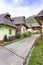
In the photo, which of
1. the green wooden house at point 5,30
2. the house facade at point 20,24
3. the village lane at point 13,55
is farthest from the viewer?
the house facade at point 20,24

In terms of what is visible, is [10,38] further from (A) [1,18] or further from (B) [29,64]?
(B) [29,64]

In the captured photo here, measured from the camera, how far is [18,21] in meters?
45.5

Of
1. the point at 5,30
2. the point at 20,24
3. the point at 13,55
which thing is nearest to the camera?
the point at 13,55

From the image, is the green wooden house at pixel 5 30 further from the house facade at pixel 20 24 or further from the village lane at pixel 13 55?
the village lane at pixel 13 55

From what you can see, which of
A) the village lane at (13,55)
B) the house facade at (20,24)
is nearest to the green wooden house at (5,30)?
the house facade at (20,24)

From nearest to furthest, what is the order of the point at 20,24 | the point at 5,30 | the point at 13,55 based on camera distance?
the point at 13,55, the point at 5,30, the point at 20,24

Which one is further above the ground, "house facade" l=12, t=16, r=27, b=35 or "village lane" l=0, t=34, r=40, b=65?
"house facade" l=12, t=16, r=27, b=35

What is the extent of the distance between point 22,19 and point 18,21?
50.9 inches

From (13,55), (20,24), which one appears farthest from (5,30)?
(13,55)

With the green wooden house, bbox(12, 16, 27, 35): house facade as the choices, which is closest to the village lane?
the green wooden house

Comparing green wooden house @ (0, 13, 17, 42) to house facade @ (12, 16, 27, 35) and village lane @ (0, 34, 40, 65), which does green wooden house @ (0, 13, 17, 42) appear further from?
village lane @ (0, 34, 40, 65)

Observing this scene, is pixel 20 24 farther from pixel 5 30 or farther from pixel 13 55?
pixel 13 55

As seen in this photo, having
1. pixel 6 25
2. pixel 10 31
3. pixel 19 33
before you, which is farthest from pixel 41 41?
pixel 19 33

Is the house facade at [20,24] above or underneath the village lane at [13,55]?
above
